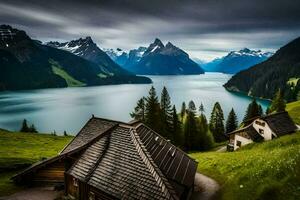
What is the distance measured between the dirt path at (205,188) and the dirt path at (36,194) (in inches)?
571

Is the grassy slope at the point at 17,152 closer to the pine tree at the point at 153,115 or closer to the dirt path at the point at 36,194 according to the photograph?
the dirt path at the point at 36,194

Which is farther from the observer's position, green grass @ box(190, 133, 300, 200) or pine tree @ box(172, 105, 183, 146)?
pine tree @ box(172, 105, 183, 146)

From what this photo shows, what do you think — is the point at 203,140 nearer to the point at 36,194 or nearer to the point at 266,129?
the point at 266,129

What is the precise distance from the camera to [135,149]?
78.5ft

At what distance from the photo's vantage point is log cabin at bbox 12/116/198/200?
823 inches

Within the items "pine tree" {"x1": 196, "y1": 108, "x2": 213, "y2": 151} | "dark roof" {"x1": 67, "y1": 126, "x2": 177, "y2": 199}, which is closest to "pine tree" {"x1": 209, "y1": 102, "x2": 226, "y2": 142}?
"pine tree" {"x1": 196, "y1": 108, "x2": 213, "y2": 151}

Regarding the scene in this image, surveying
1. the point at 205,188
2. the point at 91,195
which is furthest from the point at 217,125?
the point at 91,195

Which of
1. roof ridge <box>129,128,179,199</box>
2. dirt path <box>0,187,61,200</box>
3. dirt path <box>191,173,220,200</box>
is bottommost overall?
dirt path <box>191,173,220,200</box>

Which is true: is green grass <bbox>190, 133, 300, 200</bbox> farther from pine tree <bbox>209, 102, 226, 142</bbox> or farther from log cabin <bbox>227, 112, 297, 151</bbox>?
pine tree <bbox>209, 102, 226, 142</bbox>

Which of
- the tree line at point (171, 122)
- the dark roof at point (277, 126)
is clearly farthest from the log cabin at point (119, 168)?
the tree line at point (171, 122)

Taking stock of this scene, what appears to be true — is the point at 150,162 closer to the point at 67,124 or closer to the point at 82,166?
the point at 82,166

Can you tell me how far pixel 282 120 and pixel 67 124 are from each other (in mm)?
107991

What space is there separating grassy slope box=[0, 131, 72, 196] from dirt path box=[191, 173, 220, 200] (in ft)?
62.5

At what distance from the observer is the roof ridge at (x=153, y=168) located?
19.6m
